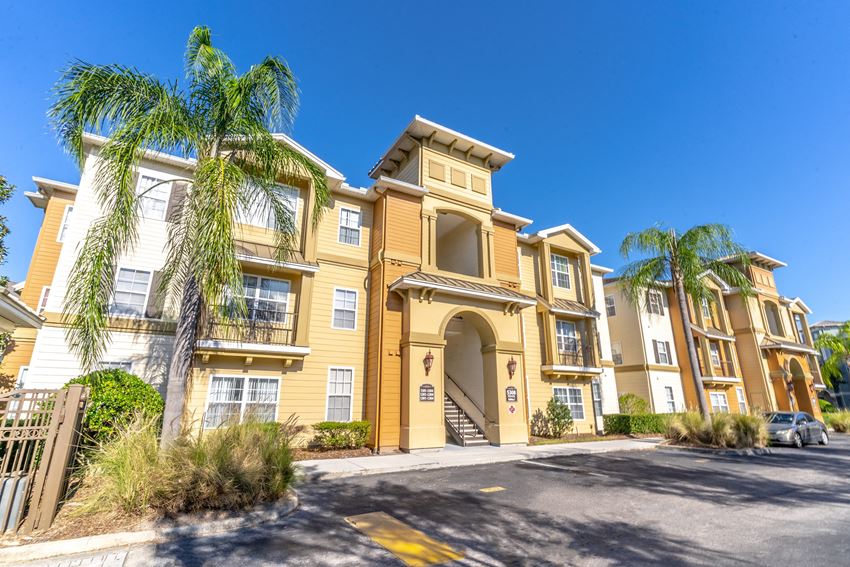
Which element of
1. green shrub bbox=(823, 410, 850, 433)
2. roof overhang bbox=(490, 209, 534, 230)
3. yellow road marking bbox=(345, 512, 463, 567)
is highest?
roof overhang bbox=(490, 209, 534, 230)

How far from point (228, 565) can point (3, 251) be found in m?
16.2

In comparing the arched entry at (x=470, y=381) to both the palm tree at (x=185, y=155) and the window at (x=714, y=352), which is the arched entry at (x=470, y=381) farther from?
the window at (x=714, y=352)

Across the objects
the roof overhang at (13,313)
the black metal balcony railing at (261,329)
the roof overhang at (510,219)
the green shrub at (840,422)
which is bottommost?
the green shrub at (840,422)

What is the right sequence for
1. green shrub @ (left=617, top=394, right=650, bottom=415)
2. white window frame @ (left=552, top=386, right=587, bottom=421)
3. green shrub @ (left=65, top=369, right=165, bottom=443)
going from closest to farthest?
1. green shrub @ (left=65, top=369, right=165, bottom=443)
2. white window frame @ (left=552, top=386, right=587, bottom=421)
3. green shrub @ (left=617, top=394, right=650, bottom=415)

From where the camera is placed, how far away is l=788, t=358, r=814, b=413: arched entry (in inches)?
1224

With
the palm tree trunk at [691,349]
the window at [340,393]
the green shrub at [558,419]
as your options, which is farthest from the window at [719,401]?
the window at [340,393]

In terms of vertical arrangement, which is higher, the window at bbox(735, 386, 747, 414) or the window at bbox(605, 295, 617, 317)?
the window at bbox(605, 295, 617, 317)

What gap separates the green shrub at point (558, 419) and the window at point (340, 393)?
942cm

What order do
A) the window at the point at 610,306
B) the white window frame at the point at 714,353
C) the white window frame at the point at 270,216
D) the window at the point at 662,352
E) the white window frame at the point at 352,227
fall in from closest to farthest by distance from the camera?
the white window frame at the point at 270,216 < the white window frame at the point at 352,227 < the window at the point at 662,352 < the window at the point at 610,306 < the white window frame at the point at 714,353

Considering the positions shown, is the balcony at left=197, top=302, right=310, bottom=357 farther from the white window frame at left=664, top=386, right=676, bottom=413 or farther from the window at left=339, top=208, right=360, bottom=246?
the white window frame at left=664, top=386, right=676, bottom=413

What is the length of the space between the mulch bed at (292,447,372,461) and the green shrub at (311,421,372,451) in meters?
0.19

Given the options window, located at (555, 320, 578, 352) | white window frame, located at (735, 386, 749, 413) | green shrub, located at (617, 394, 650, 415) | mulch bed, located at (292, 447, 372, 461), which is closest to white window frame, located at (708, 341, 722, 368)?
white window frame, located at (735, 386, 749, 413)

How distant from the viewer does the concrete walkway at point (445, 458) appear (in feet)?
33.3

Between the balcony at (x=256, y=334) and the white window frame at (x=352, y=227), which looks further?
the white window frame at (x=352, y=227)
